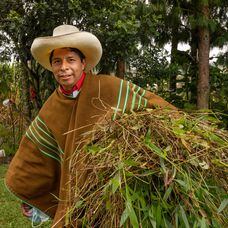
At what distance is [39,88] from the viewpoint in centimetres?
719

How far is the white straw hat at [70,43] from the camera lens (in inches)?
107

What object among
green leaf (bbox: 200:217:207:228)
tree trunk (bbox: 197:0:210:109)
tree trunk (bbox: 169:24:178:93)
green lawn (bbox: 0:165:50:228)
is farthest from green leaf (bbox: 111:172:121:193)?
tree trunk (bbox: 169:24:178:93)

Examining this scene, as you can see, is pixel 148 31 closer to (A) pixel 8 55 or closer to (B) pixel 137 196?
(A) pixel 8 55

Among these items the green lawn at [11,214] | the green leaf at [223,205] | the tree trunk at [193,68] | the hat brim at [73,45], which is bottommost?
the green lawn at [11,214]

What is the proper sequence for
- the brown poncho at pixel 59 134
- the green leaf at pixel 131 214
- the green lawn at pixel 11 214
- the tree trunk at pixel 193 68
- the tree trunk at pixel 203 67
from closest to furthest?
the green leaf at pixel 131 214
the brown poncho at pixel 59 134
the green lawn at pixel 11 214
the tree trunk at pixel 203 67
the tree trunk at pixel 193 68

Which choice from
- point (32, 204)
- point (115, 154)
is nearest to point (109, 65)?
point (32, 204)

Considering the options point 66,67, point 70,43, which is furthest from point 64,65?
point 70,43

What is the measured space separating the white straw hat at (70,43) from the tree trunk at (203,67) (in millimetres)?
4800

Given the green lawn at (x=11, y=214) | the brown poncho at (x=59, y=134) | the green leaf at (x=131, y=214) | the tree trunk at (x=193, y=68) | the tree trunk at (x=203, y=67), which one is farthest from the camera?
the tree trunk at (x=193, y=68)

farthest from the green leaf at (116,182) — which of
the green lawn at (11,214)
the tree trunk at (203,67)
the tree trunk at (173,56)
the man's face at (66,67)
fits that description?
the tree trunk at (173,56)

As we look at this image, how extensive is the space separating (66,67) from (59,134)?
39 centimetres

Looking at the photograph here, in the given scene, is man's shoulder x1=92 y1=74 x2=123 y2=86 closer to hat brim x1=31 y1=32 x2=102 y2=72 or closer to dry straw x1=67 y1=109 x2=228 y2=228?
hat brim x1=31 y1=32 x2=102 y2=72

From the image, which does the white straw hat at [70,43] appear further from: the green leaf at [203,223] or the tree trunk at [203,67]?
the tree trunk at [203,67]

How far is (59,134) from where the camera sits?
109 inches
